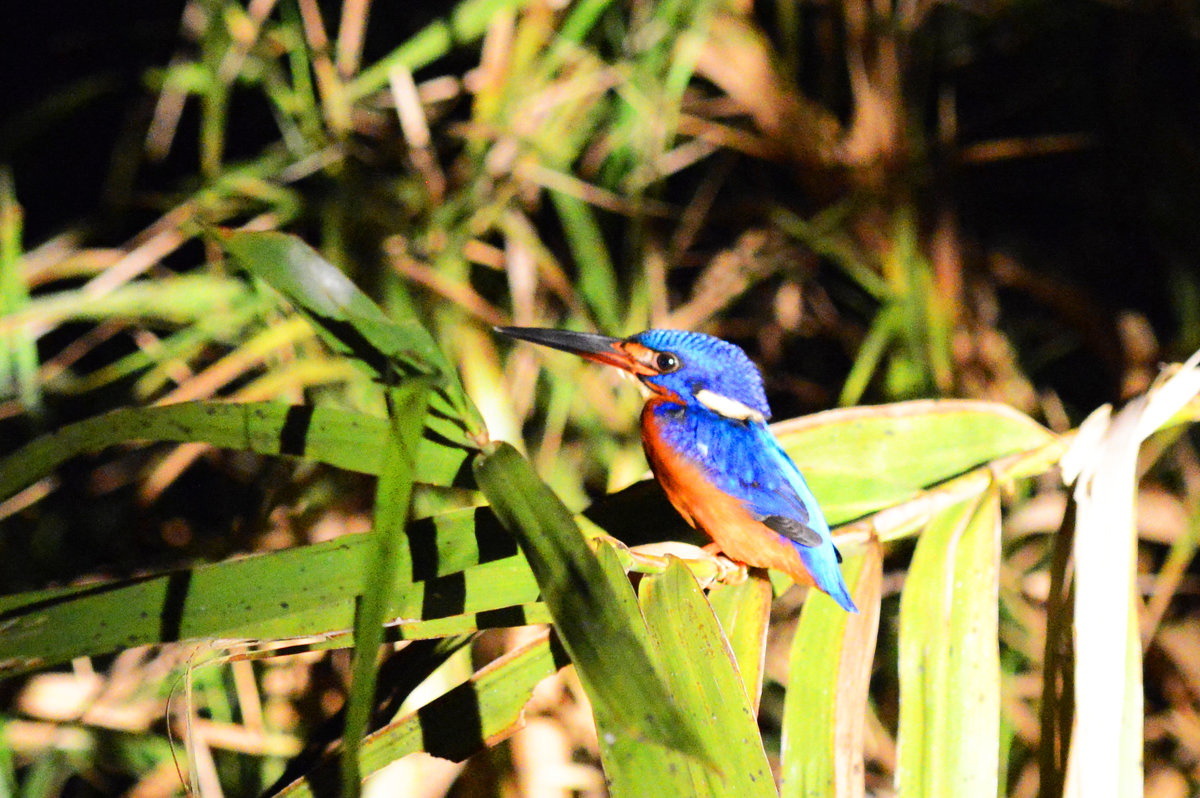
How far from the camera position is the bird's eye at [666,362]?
5.37 feet

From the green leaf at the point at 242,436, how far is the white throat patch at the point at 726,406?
0.65 metres

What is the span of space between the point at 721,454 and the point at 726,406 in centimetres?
19

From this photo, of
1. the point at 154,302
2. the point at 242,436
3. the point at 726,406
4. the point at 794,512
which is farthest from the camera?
the point at 154,302

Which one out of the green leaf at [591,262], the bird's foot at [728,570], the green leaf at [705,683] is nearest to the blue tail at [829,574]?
the bird's foot at [728,570]

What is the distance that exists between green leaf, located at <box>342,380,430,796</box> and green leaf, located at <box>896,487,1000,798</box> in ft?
2.52

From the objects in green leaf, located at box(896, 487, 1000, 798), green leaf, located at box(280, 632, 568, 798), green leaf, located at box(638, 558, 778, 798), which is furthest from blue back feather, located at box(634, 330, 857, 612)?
green leaf, located at box(280, 632, 568, 798)

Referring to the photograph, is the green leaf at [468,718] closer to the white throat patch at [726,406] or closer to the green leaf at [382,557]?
the green leaf at [382,557]

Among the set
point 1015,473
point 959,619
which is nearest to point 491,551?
point 959,619

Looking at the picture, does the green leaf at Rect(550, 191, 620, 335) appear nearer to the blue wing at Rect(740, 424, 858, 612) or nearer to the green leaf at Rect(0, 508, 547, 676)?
the blue wing at Rect(740, 424, 858, 612)

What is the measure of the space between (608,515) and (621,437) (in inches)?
36.3

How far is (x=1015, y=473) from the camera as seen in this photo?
4.53ft

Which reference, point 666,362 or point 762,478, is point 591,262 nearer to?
point 666,362

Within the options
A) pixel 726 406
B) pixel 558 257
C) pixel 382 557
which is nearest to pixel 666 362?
pixel 726 406

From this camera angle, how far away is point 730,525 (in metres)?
1.36
